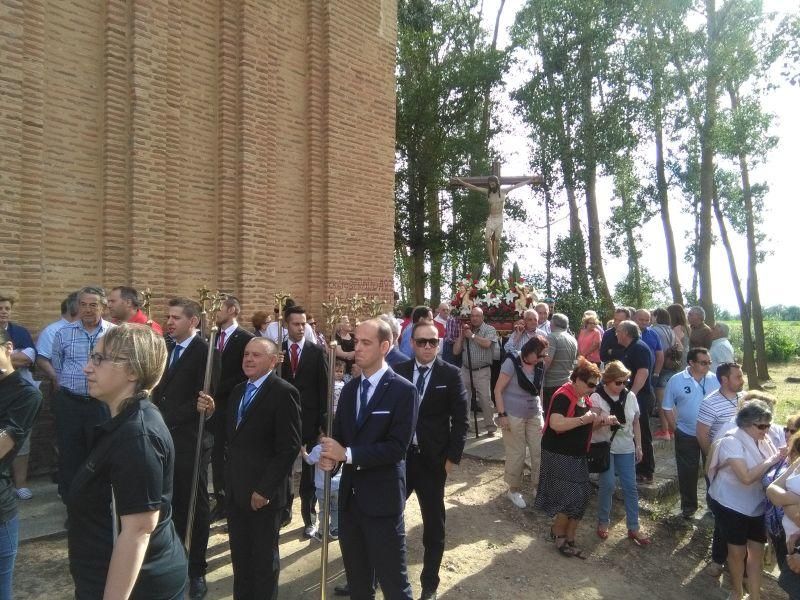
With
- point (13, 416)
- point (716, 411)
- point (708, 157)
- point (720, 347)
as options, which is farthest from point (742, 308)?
point (13, 416)

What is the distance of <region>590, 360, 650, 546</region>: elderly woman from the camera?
6.11 metres

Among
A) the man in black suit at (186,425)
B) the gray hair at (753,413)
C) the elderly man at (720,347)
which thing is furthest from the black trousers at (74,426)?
the elderly man at (720,347)

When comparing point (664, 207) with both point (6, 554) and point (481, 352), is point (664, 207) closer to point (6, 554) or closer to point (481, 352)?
point (481, 352)

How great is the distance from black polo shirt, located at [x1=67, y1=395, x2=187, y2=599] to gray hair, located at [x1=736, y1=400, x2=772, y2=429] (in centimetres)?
443

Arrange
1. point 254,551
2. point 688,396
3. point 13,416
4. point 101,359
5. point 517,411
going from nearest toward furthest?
point 101,359, point 13,416, point 254,551, point 688,396, point 517,411

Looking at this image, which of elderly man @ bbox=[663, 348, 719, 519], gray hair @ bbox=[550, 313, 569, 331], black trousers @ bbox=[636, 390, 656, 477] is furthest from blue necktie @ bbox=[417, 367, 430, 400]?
black trousers @ bbox=[636, 390, 656, 477]

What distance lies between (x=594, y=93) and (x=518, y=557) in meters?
19.6

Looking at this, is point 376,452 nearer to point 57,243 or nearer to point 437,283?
Answer: point 57,243

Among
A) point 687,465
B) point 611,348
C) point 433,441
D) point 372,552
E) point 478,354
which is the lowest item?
point 687,465

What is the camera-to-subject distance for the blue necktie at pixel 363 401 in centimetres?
379

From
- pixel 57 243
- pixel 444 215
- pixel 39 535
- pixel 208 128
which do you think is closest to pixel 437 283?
pixel 444 215

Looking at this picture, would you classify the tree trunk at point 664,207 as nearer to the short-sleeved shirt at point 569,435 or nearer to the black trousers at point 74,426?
the short-sleeved shirt at point 569,435

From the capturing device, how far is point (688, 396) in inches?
260

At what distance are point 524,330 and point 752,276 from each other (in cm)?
1716
